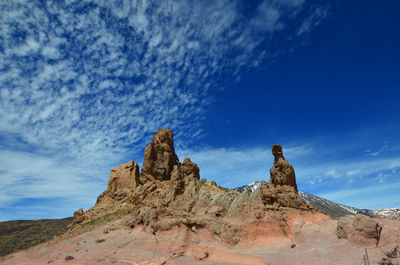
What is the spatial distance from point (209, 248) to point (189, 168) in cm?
2025

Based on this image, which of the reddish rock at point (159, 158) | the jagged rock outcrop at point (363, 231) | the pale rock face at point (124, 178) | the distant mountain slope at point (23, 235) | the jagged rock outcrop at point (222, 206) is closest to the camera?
the jagged rock outcrop at point (363, 231)

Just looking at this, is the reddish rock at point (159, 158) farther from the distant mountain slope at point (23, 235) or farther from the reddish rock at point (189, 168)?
the distant mountain slope at point (23, 235)

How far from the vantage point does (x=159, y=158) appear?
45.2 m

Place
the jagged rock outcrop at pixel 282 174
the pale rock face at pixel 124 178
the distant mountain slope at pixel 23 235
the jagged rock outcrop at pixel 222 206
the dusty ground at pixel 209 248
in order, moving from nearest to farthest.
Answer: the dusty ground at pixel 209 248
the jagged rock outcrop at pixel 222 206
the jagged rock outcrop at pixel 282 174
the pale rock face at pixel 124 178
the distant mountain slope at pixel 23 235

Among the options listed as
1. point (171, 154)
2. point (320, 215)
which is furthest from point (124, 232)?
point (320, 215)

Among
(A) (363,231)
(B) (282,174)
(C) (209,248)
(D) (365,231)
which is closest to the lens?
(D) (365,231)

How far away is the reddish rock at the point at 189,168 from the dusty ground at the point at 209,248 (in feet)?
50.4

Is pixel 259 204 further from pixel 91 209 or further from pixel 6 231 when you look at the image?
pixel 6 231

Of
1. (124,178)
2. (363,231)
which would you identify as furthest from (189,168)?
(363,231)

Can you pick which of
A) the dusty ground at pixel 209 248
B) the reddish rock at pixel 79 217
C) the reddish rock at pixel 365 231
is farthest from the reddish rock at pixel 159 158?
the reddish rock at pixel 365 231

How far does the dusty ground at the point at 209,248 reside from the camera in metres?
20.0

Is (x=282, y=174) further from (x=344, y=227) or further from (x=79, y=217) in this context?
(x=79, y=217)

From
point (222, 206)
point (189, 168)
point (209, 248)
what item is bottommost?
point (209, 248)

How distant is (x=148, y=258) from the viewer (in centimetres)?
2267
